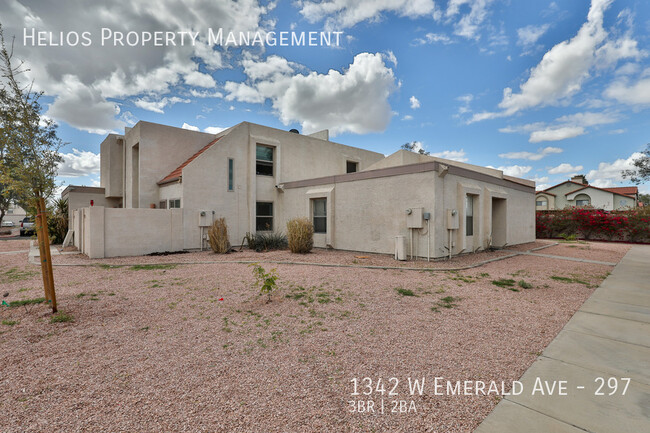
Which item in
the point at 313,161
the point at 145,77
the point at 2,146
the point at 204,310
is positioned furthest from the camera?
the point at 313,161

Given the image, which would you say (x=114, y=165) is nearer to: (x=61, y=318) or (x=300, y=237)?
(x=300, y=237)

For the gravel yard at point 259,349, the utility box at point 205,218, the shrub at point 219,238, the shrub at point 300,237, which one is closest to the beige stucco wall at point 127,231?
the utility box at point 205,218

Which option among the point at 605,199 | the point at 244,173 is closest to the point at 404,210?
the point at 244,173

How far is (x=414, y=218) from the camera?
9180 mm

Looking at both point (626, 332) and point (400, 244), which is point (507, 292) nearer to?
point (626, 332)

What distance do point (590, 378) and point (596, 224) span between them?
67.4 feet

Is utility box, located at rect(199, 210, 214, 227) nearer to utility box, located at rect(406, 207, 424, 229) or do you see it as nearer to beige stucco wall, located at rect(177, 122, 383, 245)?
beige stucco wall, located at rect(177, 122, 383, 245)

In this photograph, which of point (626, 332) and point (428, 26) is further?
point (428, 26)

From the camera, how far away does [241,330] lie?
3.84 m

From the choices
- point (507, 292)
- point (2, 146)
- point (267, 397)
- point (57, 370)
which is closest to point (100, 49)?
point (2, 146)

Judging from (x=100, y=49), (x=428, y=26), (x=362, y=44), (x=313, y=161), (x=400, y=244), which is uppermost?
(x=362, y=44)

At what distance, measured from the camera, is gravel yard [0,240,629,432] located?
86.1 inches

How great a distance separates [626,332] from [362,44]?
1227 cm

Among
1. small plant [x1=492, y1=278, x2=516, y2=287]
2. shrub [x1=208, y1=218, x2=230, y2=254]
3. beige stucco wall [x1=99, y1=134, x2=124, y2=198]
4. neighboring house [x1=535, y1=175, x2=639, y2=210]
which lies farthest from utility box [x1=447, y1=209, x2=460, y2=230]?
neighboring house [x1=535, y1=175, x2=639, y2=210]
